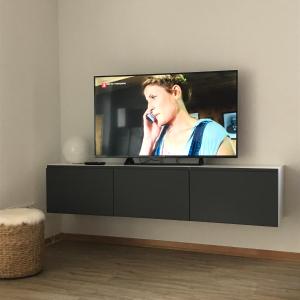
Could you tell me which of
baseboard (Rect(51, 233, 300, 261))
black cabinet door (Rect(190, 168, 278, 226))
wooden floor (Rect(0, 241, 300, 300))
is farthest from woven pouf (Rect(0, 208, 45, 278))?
black cabinet door (Rect(190, 168, 278, 226))

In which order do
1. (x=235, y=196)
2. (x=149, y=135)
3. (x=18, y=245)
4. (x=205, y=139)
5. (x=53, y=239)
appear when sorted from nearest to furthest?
(x=18, y=245), (x=235, y=196), (x=205, y=139), (x=149, y=135), (x=53, y=239)

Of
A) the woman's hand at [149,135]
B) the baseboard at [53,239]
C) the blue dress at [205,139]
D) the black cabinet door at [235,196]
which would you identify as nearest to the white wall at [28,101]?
the baseboard at [53,239]

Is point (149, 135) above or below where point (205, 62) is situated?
below

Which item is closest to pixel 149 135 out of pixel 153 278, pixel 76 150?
pixel 76 150

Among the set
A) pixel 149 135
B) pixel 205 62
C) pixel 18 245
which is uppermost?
pixel 205 62

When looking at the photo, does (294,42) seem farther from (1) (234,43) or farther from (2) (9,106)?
(2) (9,106)

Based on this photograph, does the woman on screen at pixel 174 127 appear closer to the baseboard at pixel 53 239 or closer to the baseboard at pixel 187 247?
the baseboard at pixel 187 247

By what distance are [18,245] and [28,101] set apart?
132 centimetres

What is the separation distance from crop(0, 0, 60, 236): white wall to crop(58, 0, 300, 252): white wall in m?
0.14

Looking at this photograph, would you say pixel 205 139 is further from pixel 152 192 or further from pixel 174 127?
pixel 152 192

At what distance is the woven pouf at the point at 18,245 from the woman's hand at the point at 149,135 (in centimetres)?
104

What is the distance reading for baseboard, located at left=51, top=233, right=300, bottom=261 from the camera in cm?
359

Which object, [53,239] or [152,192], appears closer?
[152,192]

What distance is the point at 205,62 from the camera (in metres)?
3.75
